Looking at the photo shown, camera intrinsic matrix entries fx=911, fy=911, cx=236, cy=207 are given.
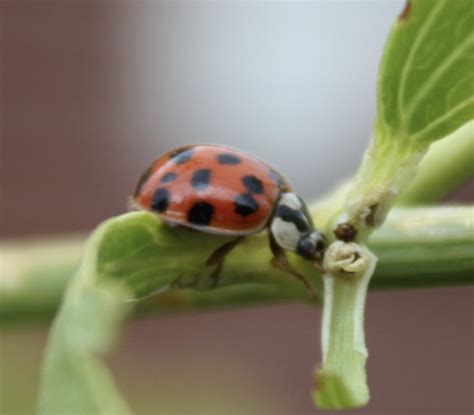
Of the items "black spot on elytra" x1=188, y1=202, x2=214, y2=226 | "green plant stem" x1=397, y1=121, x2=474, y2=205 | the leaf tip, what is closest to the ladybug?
"black spot on elytra" x1=188, y1=202, x2=214, y2=226

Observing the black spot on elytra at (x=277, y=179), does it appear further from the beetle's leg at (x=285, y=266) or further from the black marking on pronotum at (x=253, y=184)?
the beetle's leg at (x=285, y=266)

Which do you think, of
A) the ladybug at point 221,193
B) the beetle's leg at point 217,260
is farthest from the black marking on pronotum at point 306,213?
the beetle's leg at point 217,260

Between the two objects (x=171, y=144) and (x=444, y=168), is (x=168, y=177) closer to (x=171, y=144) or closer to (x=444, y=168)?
(x=444, y=168)

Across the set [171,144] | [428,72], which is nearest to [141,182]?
[428,72]

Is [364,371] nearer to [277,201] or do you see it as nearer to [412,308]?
[277,201]

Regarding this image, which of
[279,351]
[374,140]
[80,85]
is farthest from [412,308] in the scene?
[374,140]

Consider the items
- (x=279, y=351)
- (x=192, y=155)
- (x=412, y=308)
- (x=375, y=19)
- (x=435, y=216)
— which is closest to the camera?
(x=435, y=216)

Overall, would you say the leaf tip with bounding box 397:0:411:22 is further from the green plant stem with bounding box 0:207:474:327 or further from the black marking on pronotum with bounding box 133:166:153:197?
the black marking on pronotum with bounding box 133:166:153:197
